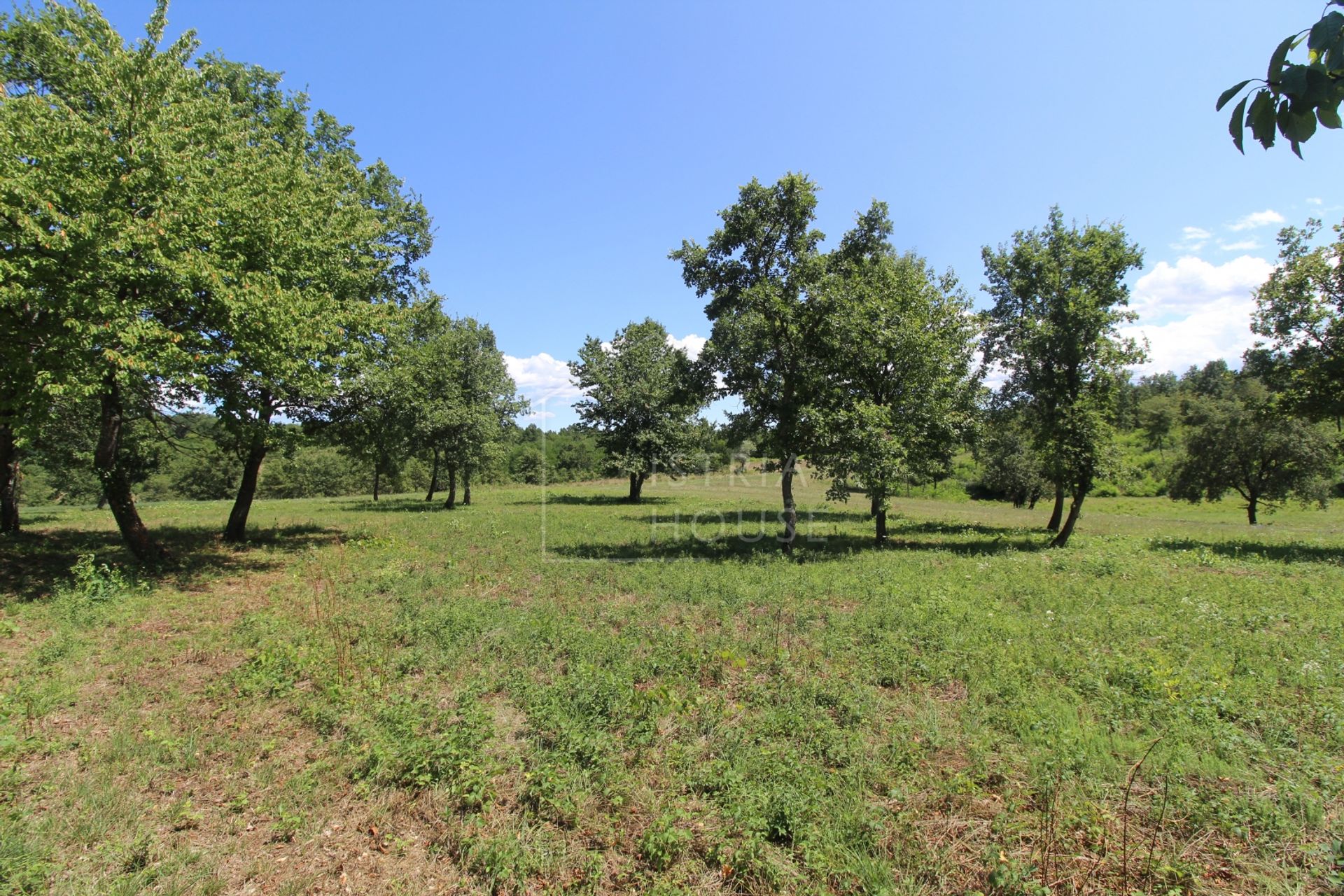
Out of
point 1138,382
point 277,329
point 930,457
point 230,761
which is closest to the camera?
point 230,761

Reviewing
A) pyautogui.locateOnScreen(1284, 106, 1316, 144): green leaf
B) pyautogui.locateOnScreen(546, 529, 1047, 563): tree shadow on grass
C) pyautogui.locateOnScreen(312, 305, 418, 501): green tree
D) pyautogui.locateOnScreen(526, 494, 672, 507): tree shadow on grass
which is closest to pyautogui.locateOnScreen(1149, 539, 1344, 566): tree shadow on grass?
pyautogui.locateOnScreen(546, 529, 1047, 563): tree shadow on grass

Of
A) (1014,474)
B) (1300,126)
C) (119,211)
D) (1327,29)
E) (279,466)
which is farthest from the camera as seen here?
(279,466)

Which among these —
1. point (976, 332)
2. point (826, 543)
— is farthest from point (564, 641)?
point (976, 332)

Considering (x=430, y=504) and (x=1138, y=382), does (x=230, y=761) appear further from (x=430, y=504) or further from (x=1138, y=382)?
(x=1138, y=382)

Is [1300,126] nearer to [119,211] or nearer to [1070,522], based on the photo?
[119,211]

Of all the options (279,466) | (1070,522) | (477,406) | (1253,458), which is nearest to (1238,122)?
(1070,522)

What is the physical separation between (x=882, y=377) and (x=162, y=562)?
2188cm

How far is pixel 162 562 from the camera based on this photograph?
14.3m

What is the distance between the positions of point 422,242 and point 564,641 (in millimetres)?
22106

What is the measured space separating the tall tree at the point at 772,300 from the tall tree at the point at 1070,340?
403 inches

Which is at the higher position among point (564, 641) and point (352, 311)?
point (352, 311)

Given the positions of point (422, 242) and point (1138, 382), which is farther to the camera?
point (1138, 382)

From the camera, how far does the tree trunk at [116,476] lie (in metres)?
13.3

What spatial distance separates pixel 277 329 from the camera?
40.2ft
